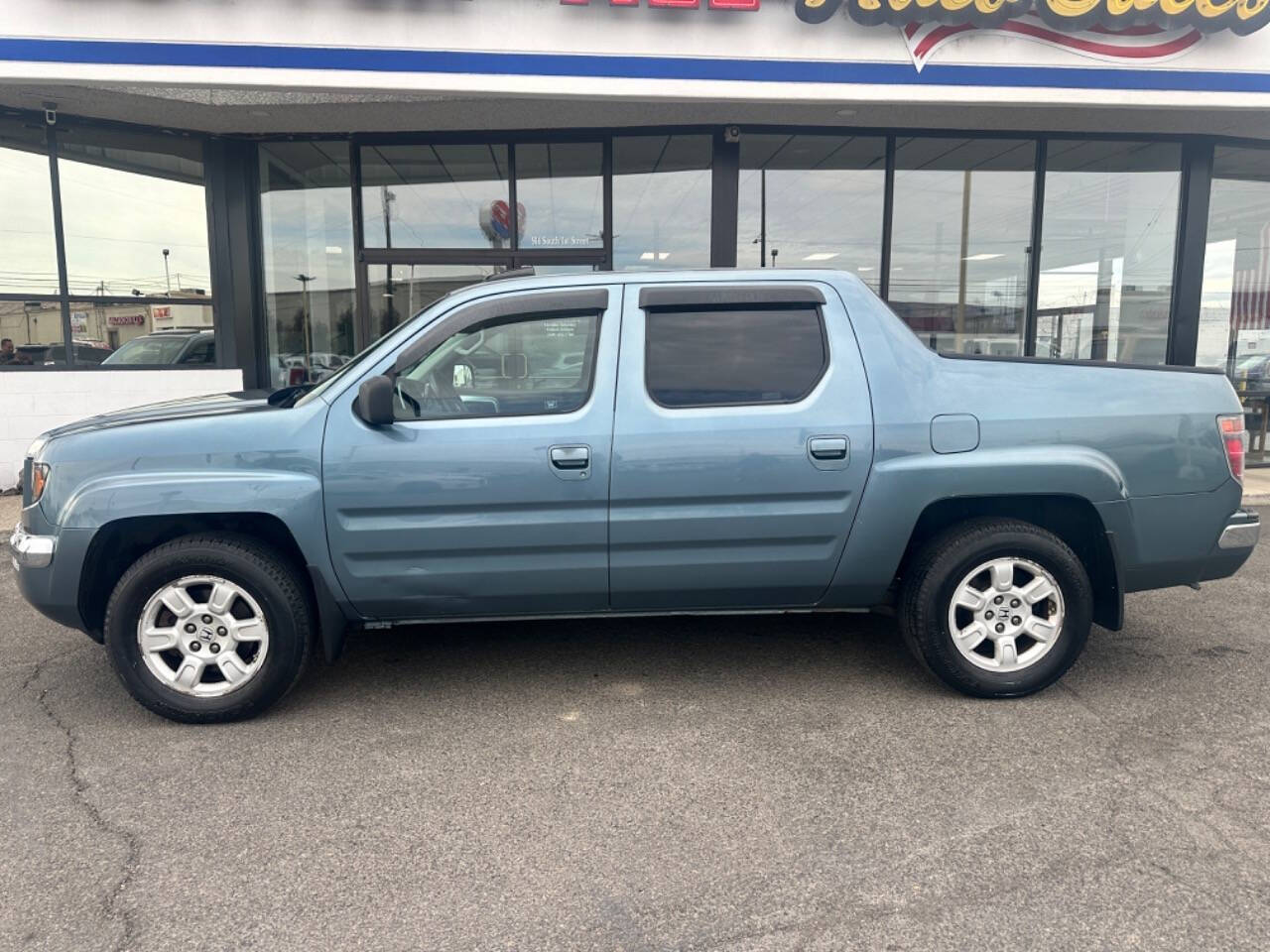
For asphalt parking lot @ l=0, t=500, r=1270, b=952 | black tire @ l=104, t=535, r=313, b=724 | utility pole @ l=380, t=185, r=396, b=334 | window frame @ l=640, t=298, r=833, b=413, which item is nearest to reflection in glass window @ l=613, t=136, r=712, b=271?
utility pole @ l=380, t=185, r=396, b=334

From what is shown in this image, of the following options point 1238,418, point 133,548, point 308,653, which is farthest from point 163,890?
point 1238,418

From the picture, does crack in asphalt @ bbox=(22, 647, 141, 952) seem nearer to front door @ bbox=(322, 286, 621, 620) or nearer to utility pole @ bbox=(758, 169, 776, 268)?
front door @ bbox=(322, 286, 621, 620)

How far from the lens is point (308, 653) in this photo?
3.73 metres

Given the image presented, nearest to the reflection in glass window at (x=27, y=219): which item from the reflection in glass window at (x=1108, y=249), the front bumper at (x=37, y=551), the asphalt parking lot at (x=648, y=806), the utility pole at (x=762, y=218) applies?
the asphalt parking lot at (x=648, y=806)

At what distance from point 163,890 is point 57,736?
4.66ft

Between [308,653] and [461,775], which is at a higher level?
[308,653]

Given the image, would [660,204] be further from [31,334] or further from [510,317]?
[31,334]

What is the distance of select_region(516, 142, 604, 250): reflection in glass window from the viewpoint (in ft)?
31.7

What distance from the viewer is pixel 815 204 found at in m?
9.82

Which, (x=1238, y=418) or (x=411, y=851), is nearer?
(x=411, y=851)

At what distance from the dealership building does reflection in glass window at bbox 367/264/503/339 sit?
0.11 ft

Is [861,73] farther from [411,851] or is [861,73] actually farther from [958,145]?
[411,851]

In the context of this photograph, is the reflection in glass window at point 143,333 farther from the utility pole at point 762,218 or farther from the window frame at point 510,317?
the window frame at point 510,317

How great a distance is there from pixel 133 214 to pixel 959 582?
9.42m
